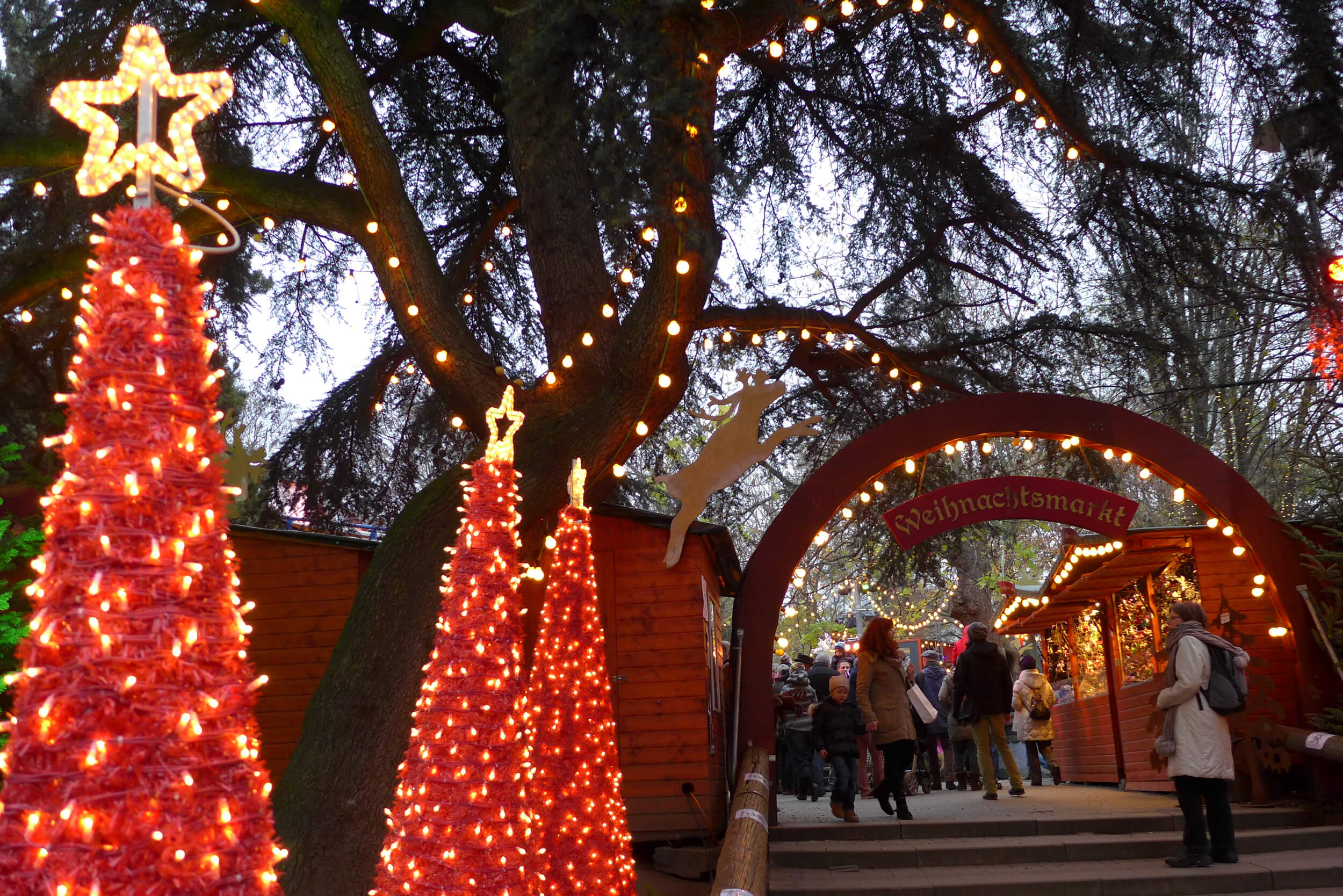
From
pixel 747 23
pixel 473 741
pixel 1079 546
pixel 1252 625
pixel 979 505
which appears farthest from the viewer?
pixel 1079 546

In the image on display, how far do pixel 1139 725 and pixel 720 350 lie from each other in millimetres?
6245

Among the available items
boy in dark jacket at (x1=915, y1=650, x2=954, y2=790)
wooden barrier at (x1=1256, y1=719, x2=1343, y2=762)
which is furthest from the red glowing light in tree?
boy in dark jacket at (x1=915, y1=650, x2=954, y2=790)

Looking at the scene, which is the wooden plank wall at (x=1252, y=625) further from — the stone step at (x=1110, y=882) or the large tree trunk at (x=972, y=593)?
the large tree trunk at (x=972, y=593)

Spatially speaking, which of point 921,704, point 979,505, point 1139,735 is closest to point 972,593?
point 1139,735

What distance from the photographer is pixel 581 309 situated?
8070 millimetres

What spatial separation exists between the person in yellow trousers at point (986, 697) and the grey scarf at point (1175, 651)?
13.2ft

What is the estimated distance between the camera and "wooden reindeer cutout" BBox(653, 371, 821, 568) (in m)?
9.57

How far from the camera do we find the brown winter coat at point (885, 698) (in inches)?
384

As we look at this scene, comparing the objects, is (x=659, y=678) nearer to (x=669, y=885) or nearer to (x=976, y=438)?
(x=669, y=885)

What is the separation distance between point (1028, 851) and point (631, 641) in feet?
12.1

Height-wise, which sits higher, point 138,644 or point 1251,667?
point 1251,667

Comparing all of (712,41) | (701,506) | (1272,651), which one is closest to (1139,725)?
(1272,651)

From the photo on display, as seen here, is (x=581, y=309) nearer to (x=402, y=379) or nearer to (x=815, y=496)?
(x=815, y=496)

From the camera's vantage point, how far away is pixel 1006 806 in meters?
10.9
